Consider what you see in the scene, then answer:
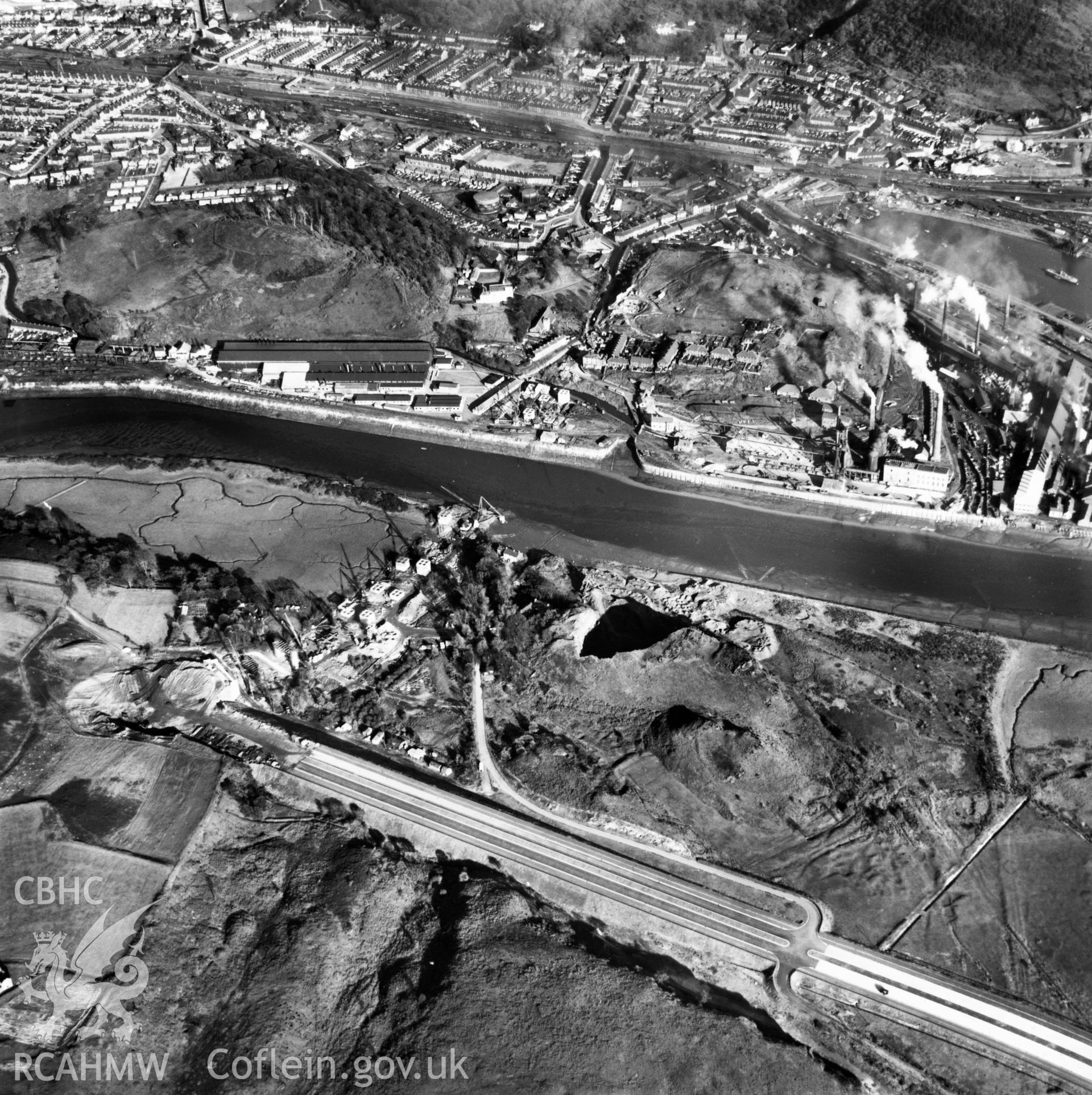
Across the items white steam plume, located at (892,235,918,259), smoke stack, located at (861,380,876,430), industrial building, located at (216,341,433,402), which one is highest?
white steam plume, located at (892,235,918,259)

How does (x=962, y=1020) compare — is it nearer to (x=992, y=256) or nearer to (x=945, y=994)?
(x=945, y=994)

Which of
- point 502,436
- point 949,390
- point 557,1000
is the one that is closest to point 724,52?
point 949,390

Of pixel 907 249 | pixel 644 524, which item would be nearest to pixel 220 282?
pixel 644 524

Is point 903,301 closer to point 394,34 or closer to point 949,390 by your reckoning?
point 949,390

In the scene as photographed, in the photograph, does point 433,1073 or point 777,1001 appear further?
point 777,1001

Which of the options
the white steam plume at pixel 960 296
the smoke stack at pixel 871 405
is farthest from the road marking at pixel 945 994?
the white steam plume at pixel 960 296

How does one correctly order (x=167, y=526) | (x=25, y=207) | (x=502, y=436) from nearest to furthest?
(x=167, y=526) < (x=502, y=436) < (x=25, y=207)

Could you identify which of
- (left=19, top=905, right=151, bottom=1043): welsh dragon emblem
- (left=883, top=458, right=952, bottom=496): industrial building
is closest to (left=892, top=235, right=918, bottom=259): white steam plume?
(left=883, top=458, right=952, bottom=496): industrial building

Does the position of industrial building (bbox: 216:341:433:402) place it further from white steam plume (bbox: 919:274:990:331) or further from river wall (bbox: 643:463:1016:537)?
white steam plume (bbox: 919:274:990:331)
